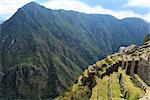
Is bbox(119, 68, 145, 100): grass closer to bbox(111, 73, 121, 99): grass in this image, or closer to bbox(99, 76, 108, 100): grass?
bbox(111, 73, 121, 99): grass

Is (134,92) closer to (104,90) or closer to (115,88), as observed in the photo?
(115,88)

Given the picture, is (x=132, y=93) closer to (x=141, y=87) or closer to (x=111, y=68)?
(x=141, y=87)

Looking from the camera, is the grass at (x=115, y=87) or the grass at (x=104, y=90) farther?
the grass at (x=104, y=90)

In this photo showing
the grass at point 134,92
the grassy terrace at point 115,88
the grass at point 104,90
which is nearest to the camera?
the grass at point 134,92

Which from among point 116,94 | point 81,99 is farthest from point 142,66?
point 81,99

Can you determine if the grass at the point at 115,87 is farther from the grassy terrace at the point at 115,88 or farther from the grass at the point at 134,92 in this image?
the grass at the point at 134,92

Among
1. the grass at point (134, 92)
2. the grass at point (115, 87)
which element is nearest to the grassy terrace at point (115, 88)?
the grass at point (115, 87)

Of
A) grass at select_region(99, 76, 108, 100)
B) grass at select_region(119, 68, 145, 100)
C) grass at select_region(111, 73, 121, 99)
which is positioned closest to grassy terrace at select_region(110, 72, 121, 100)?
grass at select_region(111, 73, 121, 99)

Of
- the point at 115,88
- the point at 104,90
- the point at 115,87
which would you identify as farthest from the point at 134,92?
the point at 104,90

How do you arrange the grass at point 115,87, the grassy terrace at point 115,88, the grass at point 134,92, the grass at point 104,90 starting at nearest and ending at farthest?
the grass at point 134,92, the grassy terrace at point 115,88, the grass at point 115,87, the grass at point 104,90

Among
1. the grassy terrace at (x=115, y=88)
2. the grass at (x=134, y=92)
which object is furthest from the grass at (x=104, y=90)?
the grass at (x=134, y=92)

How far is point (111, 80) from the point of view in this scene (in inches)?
3656

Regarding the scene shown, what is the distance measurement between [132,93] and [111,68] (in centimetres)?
4582

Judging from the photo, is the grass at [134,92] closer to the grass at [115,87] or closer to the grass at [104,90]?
the grass at [115,87]
